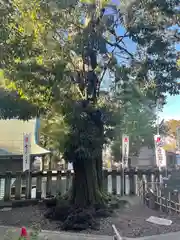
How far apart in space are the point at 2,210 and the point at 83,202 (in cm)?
213

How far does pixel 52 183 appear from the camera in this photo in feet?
30.1

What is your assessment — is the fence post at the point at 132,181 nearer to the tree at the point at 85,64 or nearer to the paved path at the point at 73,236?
the tree at the point at 85,64

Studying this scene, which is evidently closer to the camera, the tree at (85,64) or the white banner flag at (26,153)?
the tree at (85,64)

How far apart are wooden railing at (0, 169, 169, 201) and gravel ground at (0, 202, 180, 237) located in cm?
81

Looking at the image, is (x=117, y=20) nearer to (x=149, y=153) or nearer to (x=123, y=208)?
(x=123, y=208)

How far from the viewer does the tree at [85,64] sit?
5.68 metres

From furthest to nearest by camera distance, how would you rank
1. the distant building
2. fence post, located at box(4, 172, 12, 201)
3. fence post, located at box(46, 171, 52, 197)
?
the distant building → fence post, located at box(46, 171, 52, 197) → fence post, located at box(4, 172, 12, 201)

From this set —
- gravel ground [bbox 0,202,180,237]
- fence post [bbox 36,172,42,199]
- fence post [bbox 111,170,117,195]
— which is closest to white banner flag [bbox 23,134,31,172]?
fence post [bbox 36,172,42,199]

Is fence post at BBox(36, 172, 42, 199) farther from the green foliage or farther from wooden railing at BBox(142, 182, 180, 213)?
wooden railing at BBox(142, 182, 180, 213)

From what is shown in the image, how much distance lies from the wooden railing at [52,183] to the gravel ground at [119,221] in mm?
814

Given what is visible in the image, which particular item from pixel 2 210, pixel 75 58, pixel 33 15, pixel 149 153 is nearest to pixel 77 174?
pixel 2 210

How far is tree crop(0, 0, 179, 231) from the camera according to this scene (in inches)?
223

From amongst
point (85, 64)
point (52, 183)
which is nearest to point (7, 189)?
point (52, 183)

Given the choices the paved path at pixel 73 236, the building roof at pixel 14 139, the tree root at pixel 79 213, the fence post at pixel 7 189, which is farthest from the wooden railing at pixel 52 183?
the paved path at pixel 73 236
